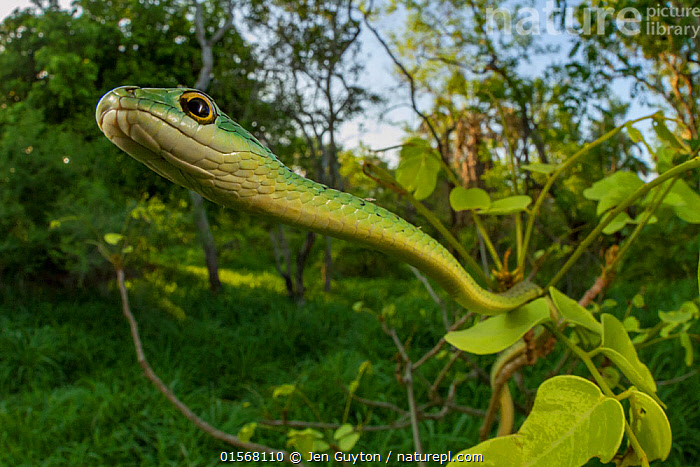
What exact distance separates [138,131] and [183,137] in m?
0.03

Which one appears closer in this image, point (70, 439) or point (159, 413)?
point (70, 439)

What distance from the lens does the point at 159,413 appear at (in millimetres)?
2865

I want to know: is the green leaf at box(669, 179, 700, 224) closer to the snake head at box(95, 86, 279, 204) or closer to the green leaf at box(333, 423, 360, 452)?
the snake head at box(95, 86, 279, 204)

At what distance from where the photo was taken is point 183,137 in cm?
38

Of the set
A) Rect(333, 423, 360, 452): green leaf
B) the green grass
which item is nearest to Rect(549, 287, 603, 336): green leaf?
Rect(333, 423, 360, 452): green leaf

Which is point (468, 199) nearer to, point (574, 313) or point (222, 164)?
point (574, 313)

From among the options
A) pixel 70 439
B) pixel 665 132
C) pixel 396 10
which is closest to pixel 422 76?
pixel 396 10

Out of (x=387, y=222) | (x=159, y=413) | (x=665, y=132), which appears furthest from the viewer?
(x=159, y=413)

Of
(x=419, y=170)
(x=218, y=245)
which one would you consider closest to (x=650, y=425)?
(x=419, y=170)

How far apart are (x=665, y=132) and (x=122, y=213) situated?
17.5 ft

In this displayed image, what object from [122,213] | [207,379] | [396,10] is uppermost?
[396,10]

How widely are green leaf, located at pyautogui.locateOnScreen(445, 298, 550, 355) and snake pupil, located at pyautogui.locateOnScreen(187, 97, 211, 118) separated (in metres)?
0.33

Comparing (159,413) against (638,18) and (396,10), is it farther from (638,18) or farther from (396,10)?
(396,10)

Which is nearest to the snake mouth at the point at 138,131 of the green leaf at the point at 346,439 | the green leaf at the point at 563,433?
the green leaf at the point at 563,433
